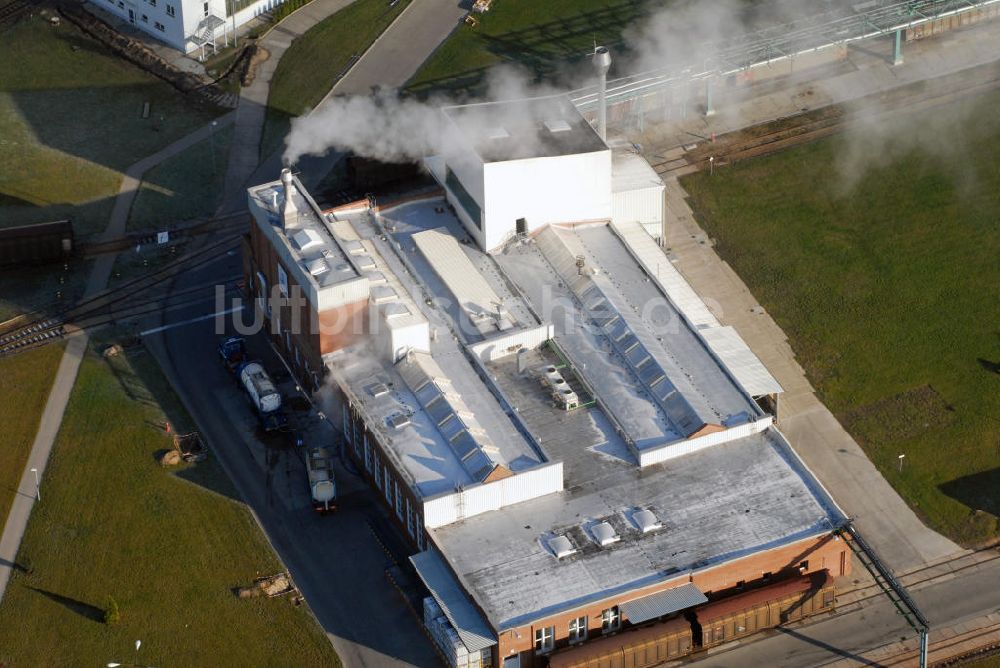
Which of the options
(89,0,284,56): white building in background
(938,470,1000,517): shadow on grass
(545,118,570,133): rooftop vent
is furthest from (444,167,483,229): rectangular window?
(89,0,284,56): white building in background

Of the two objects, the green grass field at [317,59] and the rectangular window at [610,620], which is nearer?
the rectangular window at [610,620]

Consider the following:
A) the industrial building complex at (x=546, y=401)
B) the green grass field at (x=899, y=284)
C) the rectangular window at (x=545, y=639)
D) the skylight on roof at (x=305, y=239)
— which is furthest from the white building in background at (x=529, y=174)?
the rectangular window at (x=545, y=639)

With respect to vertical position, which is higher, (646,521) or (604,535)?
(646,521)

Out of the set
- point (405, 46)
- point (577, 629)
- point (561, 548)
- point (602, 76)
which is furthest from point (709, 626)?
point (405, 46)

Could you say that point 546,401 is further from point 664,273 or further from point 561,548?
point 664,273

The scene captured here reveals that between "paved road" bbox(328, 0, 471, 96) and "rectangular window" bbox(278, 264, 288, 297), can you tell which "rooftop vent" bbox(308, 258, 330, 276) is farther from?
"paved road" bbox(328, 0, 471, 96)

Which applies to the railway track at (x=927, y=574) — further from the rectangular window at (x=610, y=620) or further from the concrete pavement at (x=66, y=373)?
the concrete pavement at (x=66, y=373)

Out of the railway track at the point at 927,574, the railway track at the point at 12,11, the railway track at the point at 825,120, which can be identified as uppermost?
the railway track at the point at 12,11
